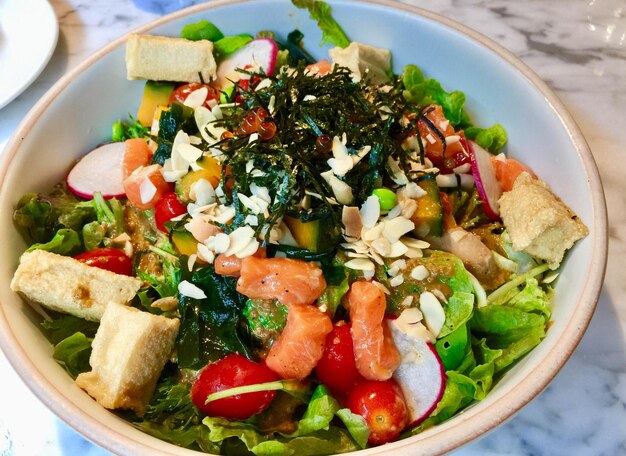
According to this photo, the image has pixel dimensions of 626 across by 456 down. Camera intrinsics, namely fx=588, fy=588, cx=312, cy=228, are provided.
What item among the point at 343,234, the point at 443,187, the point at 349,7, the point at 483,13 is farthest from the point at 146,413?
the point at 483,13

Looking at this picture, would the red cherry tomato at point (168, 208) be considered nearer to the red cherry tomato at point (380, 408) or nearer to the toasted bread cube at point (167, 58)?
the toasted bread cube at point (167, 58)

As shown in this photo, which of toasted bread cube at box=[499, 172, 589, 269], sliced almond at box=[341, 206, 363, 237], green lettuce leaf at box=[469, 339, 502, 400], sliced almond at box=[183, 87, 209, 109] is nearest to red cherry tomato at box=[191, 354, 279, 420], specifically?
sliced almond at box=[341, 206, 363, 237]

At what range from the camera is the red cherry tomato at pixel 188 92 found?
8.00 feet

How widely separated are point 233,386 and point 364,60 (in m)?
1.44

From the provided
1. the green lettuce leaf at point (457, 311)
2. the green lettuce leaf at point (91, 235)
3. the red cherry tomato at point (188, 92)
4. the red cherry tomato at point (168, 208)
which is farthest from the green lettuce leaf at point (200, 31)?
the green lettuce leaf at point (457, 311)

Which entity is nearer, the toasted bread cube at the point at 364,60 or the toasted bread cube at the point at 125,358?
the toasted bread cube at the point at 125,358

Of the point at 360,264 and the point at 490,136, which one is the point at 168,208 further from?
the point at 490,136

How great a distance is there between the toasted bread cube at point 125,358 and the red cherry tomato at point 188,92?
100cm

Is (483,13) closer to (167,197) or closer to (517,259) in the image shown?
(517,259)

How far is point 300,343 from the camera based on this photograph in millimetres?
1747

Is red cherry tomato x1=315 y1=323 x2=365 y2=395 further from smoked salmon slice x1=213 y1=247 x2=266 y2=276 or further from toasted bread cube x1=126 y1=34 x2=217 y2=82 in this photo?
toasted bread cube x1=126 y1=34 x2=217 y2=82

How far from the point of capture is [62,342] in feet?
6.04

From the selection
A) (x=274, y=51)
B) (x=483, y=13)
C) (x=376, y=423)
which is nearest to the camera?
(x=376, y=423)

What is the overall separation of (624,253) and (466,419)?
1249 mm
